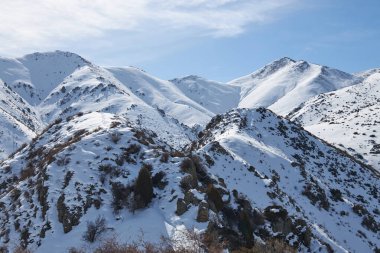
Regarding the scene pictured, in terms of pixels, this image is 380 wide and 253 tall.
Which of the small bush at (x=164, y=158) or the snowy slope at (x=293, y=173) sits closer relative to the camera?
the small bush at (x=164, y=158)

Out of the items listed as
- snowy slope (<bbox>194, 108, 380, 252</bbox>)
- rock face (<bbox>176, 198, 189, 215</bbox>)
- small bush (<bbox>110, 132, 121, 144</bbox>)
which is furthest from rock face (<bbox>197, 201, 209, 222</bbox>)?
snowy slope (<bbox>194, 108, 380, 252</bbox>)

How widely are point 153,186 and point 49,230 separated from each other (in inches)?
339

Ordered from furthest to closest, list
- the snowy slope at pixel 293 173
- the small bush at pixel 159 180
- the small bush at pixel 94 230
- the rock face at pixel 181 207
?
the snowy slope at pixel 293 173 < the small bush at pixel 159 180 < the rock face at pixel 181 207 < the small bush at pixel 94 230

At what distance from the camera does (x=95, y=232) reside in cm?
3144

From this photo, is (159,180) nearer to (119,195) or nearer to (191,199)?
(119,195)

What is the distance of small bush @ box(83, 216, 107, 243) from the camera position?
31.2 metres

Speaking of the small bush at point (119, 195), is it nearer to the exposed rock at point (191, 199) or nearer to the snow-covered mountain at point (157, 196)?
the snow-covered mountain at point (157, 196)

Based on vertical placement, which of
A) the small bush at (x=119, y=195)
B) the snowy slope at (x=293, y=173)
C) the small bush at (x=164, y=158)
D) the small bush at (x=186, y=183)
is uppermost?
the small bush at (x=164, y=158)

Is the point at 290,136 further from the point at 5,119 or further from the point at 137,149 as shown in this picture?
the point at 5,119

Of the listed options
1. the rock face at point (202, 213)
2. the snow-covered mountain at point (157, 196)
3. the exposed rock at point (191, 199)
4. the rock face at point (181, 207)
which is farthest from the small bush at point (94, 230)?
the rock face at point (202, 213)

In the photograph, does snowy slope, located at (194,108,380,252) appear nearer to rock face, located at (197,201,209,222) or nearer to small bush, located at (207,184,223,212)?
small bush, located at (207,184,223,212)

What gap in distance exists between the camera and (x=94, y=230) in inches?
1237

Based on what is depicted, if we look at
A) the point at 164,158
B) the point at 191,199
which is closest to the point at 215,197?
the point at 191,199

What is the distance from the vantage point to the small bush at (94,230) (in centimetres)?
3117
